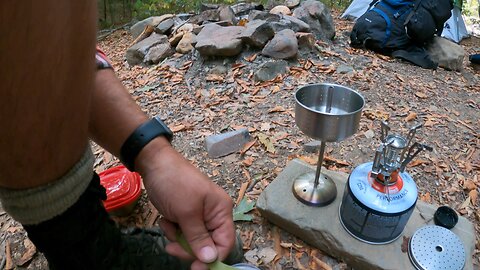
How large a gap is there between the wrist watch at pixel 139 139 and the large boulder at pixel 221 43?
4.85ft

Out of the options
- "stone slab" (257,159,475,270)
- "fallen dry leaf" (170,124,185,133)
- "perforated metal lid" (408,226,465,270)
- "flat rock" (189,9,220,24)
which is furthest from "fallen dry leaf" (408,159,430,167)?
"flat rock" (189,9,220,24)

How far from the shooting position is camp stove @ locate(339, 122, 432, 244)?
96 cm

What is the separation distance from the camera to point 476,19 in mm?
5105

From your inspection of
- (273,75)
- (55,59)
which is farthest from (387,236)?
(273,75)

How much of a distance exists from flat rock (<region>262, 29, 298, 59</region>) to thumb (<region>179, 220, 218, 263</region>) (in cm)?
166

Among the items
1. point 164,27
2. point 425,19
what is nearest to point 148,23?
point 164,27

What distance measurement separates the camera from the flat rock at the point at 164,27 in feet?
9.63

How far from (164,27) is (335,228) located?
237 cm

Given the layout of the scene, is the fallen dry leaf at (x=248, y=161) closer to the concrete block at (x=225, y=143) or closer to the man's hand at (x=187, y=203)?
the concrete block at (x=225, y=143)

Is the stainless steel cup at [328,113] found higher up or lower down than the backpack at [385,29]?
higher up

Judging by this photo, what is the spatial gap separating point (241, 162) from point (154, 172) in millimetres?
774

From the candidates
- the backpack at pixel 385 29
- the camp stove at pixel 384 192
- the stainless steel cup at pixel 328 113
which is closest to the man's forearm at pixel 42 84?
the stainless steel cup at pixel 328 113

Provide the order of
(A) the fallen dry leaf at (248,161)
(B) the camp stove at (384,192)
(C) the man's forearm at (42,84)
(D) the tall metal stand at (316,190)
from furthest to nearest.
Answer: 1. (A) the fallen dry leaf at (248,161)
2. (D) the tall metal stand at (316,190)
3. (B) the camp stove at (384,192)
4. (C) the man's forearm at (42,84)

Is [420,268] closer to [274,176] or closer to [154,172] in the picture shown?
[274,176]
